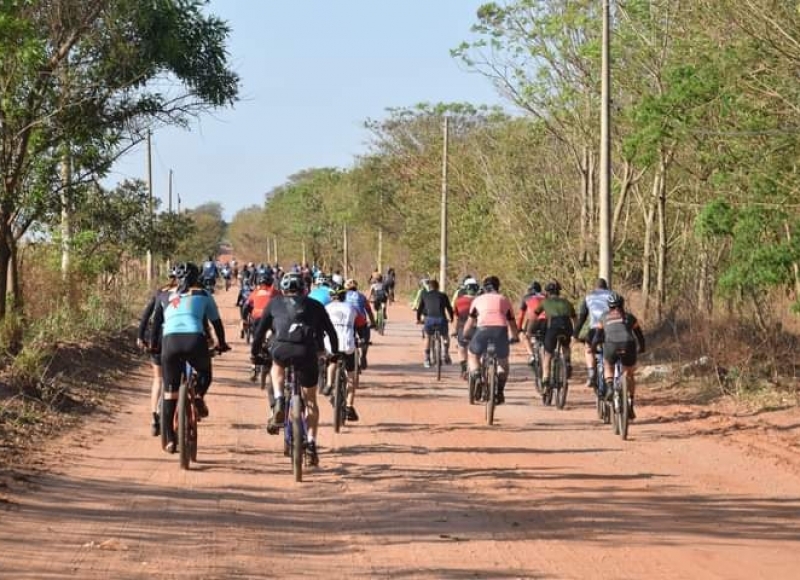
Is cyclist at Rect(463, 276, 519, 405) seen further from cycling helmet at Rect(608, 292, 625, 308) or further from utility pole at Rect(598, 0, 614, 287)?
utility pole at Rect(598, 0, 614, 287)

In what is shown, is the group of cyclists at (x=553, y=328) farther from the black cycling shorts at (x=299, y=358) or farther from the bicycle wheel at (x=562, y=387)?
the black cycling shorts at (x=299, y=358)

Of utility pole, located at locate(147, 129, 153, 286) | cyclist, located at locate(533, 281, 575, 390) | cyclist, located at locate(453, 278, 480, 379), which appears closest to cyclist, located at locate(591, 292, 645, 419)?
cyclist, located at locate(533, 281, 575, 390)

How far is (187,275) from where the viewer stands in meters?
13.5

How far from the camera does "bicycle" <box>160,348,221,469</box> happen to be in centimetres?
1295

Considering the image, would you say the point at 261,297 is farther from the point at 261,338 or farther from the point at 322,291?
the point at 261,338

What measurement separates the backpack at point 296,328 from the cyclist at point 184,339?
80 cm

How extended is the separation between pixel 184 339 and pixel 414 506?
9.96ft

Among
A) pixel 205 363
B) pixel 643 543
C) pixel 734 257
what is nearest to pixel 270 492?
pixel 205 363

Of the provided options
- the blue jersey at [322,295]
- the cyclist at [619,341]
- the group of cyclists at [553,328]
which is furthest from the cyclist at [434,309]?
the cyclist at [619,341]

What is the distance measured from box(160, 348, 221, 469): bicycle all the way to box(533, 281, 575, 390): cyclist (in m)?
7.39

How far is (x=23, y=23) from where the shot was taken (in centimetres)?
1698

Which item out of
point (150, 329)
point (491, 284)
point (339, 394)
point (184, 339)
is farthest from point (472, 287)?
point (184, 339)

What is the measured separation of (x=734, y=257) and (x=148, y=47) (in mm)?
9876

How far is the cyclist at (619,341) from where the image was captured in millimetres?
16531
